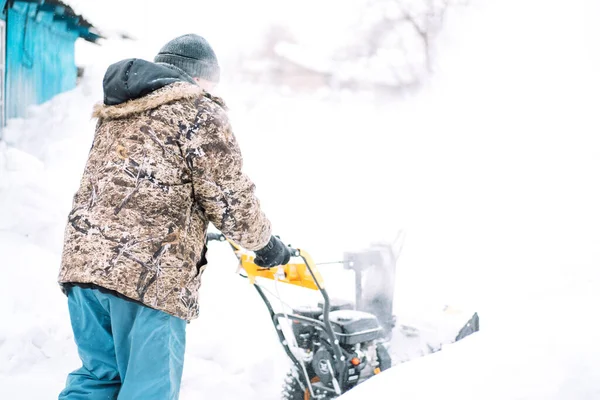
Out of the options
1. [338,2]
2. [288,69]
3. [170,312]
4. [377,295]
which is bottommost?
[377,295]

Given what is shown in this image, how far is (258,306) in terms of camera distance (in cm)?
546

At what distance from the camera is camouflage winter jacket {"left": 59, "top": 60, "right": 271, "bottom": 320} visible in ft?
6.14

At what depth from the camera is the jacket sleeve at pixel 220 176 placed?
193 cm

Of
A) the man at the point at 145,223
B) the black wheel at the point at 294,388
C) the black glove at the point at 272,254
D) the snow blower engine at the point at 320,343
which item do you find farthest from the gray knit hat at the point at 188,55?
the black wheel at the point at 294,388

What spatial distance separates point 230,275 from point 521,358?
440 cm

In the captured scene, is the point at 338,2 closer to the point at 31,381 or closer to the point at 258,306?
the point at 258,306

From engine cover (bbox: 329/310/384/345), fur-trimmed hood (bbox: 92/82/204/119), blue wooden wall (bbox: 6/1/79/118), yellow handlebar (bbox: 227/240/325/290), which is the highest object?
blue wooden wall (bbox: 6/1/79/118)

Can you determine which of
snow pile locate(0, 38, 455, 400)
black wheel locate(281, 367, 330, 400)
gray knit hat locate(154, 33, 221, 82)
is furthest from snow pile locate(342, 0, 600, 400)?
snow pile locate(0, 38, 455, 400)

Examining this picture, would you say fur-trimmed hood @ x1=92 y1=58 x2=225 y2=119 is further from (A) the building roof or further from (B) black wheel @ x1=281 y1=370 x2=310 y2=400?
(A) the building roof

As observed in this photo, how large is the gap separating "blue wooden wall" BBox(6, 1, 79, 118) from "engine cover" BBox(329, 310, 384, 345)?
25.7 feet

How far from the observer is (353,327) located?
3.39 metres

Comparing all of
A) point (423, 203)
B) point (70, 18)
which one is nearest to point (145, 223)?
point (423, 203)

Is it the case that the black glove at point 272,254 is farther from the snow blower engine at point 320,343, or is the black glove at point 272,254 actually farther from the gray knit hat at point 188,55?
the gray knit hat at point 188,55

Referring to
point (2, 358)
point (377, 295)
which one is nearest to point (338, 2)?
point (377, 295)
